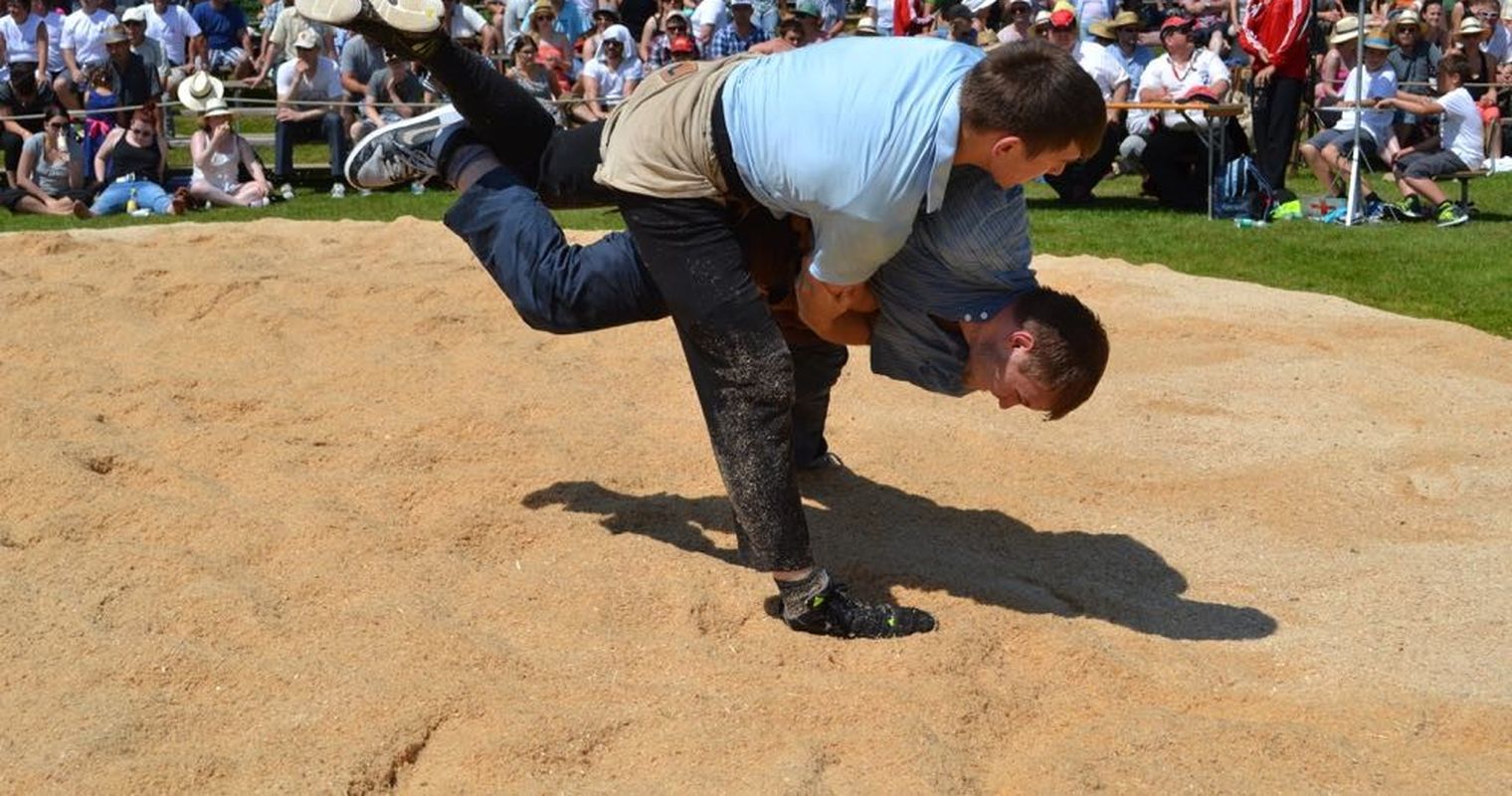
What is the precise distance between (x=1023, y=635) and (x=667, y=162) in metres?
1.37

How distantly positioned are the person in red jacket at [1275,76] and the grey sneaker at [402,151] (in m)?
8.13

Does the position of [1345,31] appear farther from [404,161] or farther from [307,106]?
[404,161]

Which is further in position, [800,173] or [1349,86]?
[1349,86]

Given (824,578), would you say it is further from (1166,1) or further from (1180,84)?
(1166,1)

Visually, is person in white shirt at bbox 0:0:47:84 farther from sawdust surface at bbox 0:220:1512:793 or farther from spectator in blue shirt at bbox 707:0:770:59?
sawdust surface at bbox 0:220:1512:793

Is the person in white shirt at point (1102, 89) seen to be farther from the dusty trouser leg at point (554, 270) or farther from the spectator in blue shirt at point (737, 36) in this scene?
the dusty trouser leg at point (554, 270)

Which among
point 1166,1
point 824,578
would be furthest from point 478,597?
point 1166,1

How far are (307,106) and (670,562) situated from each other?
35.2 ft

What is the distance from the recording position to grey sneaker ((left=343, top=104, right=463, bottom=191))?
459 centimetres

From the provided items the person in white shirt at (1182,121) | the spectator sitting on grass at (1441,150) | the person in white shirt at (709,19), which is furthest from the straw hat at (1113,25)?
the person in white shirt at (709,19)

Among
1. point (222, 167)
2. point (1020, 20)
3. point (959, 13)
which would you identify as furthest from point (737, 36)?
point (222, 167)

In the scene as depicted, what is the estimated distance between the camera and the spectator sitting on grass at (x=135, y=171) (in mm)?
11977

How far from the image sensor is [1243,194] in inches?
443

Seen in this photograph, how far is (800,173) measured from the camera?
3615 millimetres
